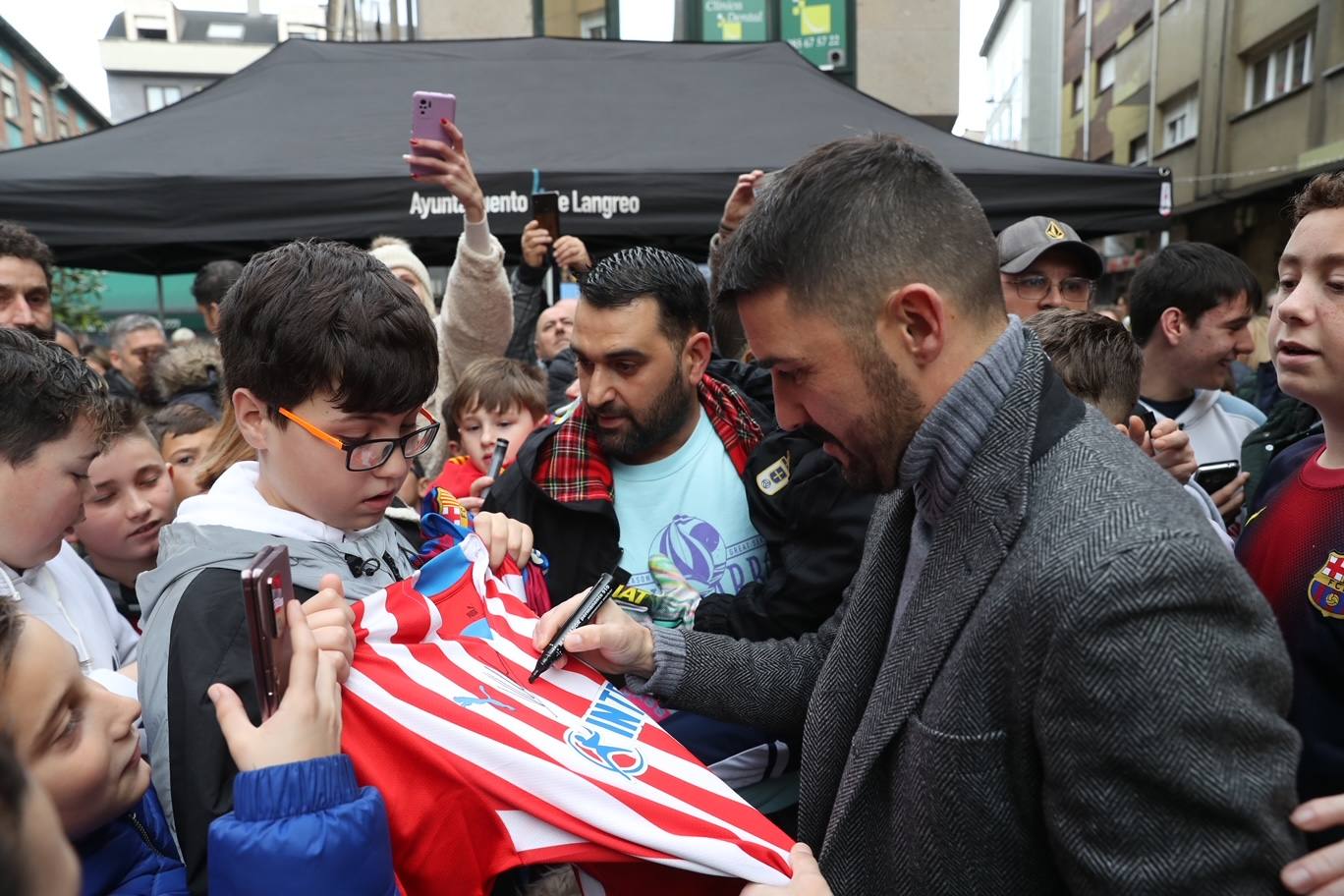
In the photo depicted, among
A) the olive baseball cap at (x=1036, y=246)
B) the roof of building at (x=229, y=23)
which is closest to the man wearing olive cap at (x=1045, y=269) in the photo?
the olive baseball cap at (x=1036, y=246)

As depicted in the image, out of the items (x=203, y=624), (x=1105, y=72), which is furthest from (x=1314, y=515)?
(x=1105, y=72)

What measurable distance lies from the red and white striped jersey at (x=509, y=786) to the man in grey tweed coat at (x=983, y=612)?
0.59 feet

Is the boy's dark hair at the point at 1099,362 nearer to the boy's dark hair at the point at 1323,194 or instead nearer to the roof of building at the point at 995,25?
the boy's dark hair at the point at 1323,194

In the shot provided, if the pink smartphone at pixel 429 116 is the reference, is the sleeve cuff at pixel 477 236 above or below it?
below

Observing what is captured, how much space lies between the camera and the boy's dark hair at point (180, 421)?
3.50 m

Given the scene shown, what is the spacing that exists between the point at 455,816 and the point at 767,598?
1049 millimetres

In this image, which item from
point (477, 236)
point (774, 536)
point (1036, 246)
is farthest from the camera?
point (477, 236)

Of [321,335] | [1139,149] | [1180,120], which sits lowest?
[321,335]

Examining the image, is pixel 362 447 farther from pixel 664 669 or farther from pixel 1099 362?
pixel 1099 362

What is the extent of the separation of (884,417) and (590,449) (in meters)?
1.17

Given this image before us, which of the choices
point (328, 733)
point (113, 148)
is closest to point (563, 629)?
point (328, 733)

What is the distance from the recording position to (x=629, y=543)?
2.38m

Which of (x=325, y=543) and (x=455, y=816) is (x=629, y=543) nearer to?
(x=325, y=543)

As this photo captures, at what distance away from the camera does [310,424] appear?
1.61 meters
